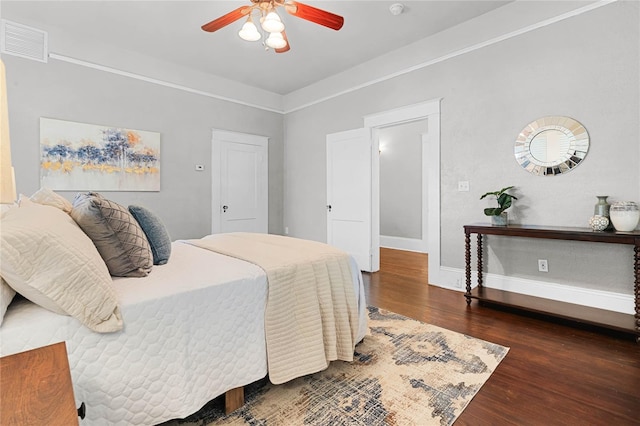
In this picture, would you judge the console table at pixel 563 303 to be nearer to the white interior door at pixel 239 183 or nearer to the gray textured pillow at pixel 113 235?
the gray textured pillow at pixel 113 235

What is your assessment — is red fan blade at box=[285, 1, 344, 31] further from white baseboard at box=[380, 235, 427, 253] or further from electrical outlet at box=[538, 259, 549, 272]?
white baseboard at box=[380, 235, 427, 253]

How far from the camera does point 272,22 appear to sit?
2.19m

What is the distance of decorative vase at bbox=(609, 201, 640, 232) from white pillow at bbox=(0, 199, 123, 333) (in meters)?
3.25

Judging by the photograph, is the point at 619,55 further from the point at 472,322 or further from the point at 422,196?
the point at 422,196

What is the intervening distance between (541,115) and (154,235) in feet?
11.0

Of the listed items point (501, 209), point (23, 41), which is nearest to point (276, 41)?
point (501, 209)

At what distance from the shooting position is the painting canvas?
11.2 ft

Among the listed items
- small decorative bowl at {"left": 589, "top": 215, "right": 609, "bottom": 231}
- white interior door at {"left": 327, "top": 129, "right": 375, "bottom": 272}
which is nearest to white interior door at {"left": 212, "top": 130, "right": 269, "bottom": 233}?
white interior door at {"left": 327, "top": 129, "right": 375, "bottom": 272}

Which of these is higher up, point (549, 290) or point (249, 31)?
point (249, 31)

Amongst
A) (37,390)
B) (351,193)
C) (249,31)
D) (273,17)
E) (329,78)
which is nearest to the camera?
(37,390)

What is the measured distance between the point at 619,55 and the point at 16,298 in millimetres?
4110

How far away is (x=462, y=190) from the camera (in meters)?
3.44

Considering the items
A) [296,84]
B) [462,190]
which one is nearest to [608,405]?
[462,190]

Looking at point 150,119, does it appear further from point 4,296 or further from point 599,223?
point 599,223
